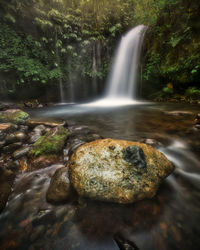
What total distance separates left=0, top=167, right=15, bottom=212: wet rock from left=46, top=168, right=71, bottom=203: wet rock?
0.55 metres

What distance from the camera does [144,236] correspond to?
1282mm

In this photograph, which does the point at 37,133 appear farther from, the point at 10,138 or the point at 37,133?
the point at 10,138

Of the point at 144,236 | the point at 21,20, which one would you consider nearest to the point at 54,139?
the point at 144,236

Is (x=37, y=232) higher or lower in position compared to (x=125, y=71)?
lower

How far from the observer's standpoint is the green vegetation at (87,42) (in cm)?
827

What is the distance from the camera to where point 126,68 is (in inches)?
477

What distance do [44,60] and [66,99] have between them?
145 inches

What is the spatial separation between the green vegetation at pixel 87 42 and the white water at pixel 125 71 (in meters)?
0.83

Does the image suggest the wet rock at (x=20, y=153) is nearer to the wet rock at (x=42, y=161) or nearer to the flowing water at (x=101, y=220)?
the wet rock at (x=42, y=161)

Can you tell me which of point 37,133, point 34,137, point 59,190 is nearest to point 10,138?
point 34,137

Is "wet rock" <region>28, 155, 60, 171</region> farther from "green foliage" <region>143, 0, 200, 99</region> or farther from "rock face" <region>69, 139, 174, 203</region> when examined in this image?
"green foliage" <region>143, 0, 200, 99</region>

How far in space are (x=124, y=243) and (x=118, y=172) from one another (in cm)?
72

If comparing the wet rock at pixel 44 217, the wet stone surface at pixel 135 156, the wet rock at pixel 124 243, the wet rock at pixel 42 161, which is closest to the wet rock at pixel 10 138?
the wet rock at pixel 42 161

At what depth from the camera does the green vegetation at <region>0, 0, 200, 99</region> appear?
27.1 feet
